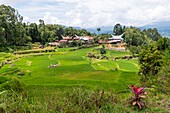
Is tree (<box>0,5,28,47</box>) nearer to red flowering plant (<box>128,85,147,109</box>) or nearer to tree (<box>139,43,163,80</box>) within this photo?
tree (<box>139,43,163,80</box>)

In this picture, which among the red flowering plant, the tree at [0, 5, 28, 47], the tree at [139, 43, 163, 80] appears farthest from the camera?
the tree at [0, 5, 28, 47]

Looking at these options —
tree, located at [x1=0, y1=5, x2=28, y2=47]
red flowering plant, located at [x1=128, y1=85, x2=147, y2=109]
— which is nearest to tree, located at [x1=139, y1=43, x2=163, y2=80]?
red flowering plant, located at [x1=128, y1=85, x2=147, y2=109]

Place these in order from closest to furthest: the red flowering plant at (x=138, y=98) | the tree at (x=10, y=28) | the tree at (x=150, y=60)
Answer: the red flowering plant at (x=138, y=98) < the tree at (x=150, y=60) < the tree at (x=10, y=28)

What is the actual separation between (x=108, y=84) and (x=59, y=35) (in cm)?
5926

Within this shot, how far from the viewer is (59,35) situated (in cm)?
7369

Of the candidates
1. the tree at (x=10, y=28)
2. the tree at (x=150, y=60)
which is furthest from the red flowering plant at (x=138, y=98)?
the tree at (x=10, y=28)

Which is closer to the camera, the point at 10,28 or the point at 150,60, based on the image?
the point at 150,60

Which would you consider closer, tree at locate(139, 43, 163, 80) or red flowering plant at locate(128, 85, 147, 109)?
red flowering plant at locate(128, 85, 147, 109)

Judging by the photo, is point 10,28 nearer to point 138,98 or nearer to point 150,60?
point 150,60

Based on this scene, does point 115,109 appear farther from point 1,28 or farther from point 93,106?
point 1,28

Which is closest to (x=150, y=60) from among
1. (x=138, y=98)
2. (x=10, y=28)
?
(x=138, y=98)

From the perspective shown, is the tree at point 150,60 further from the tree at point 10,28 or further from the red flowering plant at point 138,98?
the tree at point 10,28

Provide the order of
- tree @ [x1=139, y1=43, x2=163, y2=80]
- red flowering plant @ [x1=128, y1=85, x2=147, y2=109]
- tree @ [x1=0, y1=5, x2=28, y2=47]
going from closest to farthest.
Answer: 1. red flowering plant @ [x1=128, y1=85, x2=147, y2=109]
2. tree @ [x1=139, y1=43, x2=163, y2=80]
3. tree @ [x1=0, y1=5, x2=28, y2=47]

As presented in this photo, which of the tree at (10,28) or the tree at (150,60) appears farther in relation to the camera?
the tree at (10,28)
